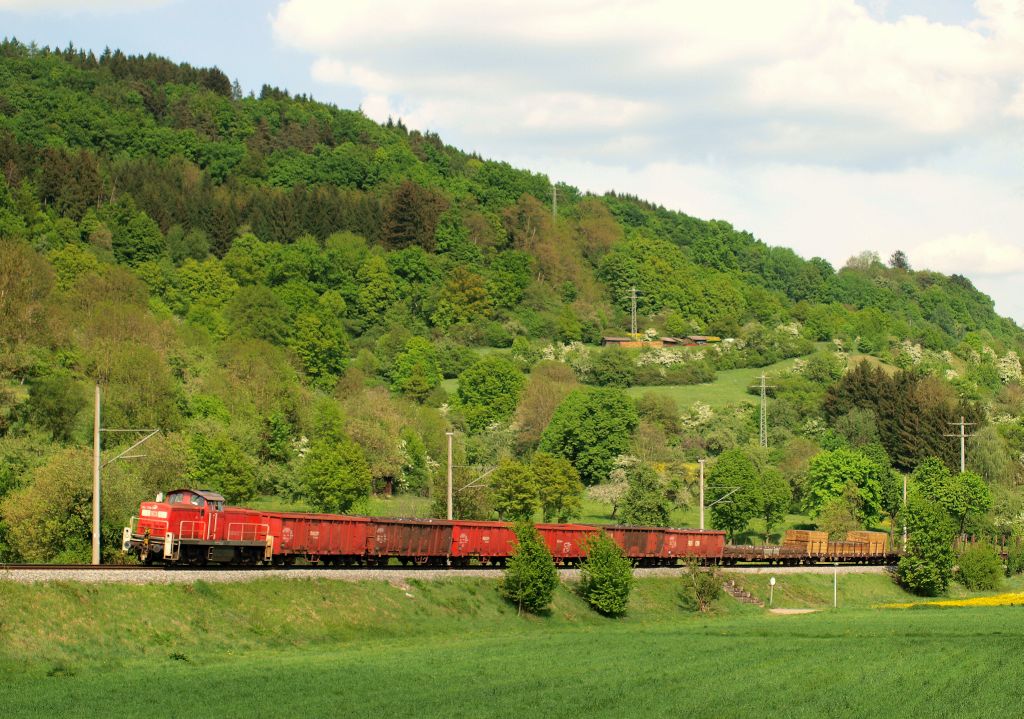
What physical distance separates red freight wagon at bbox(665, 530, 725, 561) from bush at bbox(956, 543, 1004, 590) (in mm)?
23004

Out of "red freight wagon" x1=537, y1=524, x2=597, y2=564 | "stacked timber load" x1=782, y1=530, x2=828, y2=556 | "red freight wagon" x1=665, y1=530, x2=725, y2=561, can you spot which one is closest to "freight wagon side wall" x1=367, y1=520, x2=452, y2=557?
"red freight wagon" x1=537, y1=524, x2=597, y2=564

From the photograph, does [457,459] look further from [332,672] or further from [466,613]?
[332,672]

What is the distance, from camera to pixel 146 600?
46.6 metres

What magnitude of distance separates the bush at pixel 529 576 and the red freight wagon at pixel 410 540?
3.85m

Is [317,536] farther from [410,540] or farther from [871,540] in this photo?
[871,540]

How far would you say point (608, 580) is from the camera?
65312mm

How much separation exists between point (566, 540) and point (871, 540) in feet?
117

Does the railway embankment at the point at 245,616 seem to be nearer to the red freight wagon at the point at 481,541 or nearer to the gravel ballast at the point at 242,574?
the gravel ballast at the point at 242,574

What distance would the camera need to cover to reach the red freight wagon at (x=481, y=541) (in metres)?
65.3

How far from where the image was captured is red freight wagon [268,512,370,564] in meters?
56.0

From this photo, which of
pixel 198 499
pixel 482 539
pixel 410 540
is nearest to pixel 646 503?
pixel 482 539

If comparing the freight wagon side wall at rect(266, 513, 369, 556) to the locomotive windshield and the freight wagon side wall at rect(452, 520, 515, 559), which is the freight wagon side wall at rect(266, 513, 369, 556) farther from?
the freight wagon side wall at rect(452, 520, 515, 559)

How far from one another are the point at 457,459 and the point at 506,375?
46274 mm

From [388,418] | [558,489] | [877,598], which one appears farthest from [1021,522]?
[388,418]
